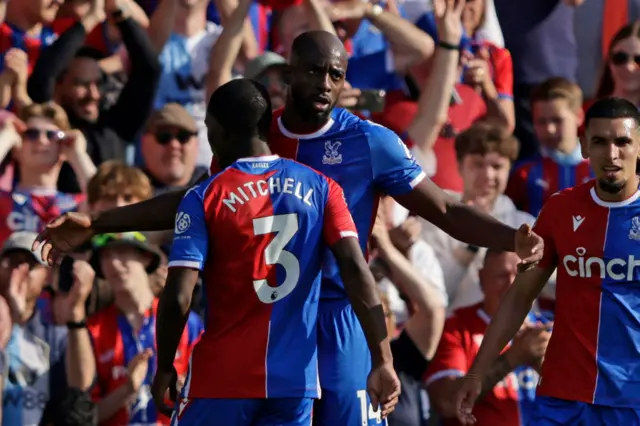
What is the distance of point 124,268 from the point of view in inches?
352

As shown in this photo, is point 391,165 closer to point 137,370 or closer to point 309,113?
point 309,113

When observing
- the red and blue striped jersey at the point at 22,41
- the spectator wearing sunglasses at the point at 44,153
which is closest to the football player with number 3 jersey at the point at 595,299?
the spectator wearing sunglasses at the point at 44,153

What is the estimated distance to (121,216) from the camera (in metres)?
6.75

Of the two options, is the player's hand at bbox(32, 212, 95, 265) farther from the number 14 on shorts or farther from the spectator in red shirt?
the spectator in red shirt

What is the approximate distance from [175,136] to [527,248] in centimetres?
423

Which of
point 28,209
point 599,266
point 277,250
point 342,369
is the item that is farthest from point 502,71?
point 277,250

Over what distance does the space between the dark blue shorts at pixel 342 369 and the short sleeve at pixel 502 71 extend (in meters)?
5.06

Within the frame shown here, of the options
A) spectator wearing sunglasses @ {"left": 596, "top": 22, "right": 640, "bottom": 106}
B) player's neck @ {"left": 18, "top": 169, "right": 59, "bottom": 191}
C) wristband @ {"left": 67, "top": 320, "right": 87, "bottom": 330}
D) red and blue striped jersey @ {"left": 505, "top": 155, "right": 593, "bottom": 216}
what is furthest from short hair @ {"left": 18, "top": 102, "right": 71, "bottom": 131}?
spectator wearing sunglasses @ {"left": 596, "top": 22, "right": 640, "bottom": 106}

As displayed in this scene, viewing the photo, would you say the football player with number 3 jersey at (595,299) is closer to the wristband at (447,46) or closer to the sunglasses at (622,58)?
the wristband at (447,46)

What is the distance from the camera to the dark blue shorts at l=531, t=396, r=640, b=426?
7156 millimetres

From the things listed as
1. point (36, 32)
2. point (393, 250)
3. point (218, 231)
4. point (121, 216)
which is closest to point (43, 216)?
point (36, 32)

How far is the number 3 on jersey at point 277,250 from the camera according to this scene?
20.1 feet

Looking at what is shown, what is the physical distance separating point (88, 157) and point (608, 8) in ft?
14.8

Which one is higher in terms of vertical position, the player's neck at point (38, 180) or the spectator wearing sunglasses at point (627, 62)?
the spectator wearing sunglasses at point (627, 62)
